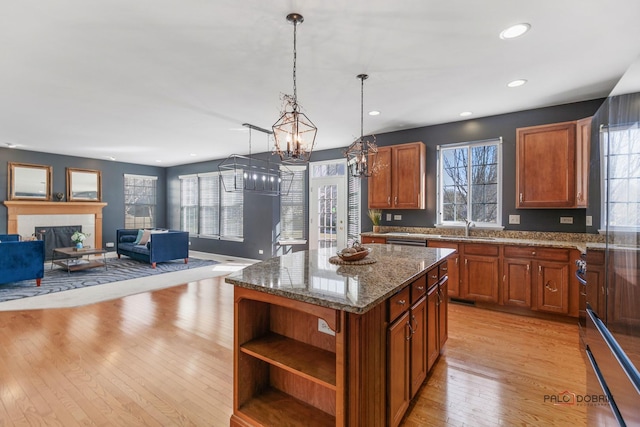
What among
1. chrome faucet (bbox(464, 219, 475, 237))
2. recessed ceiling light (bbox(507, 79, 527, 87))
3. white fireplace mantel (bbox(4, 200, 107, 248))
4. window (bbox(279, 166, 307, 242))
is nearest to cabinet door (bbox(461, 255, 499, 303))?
chrome faucet (bbox(464, 219, 475, 237))

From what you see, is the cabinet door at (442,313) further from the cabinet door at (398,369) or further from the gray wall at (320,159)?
the gray wall at (320,159)

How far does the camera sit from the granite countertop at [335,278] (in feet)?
4.41

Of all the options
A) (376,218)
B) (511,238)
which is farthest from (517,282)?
(376,218)

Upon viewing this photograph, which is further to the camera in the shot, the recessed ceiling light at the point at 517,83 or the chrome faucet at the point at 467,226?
the chrome faucet at the point at 467,226

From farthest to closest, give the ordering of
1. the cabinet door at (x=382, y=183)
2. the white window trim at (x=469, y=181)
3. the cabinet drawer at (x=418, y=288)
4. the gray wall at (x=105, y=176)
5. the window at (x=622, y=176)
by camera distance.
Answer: the gray wall at (x=105, y=176)
the cabinet door at (x=382, y=183)
the white window trim at (x=469, y=181)
the cabinet drawer at (x=418, y=288)
the window at (x=622, y=176)

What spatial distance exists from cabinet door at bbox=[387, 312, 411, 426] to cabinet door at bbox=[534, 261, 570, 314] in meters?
2.69

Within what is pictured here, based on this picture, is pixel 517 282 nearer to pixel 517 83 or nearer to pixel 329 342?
pixel 517 83

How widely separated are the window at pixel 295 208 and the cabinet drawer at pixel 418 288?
4.78 m

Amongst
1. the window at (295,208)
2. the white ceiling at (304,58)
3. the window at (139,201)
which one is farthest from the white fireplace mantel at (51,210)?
the window at (295,208)

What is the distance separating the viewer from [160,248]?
659cm

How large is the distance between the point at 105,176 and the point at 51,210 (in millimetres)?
1492

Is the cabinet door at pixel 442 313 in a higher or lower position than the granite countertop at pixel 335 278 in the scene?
lower

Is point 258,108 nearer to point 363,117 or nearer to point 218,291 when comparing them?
point 363,117

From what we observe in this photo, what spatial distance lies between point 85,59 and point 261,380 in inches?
127
